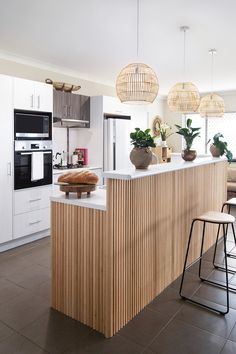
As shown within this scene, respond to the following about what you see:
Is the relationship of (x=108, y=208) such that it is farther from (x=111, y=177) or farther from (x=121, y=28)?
(x=121, y=28)

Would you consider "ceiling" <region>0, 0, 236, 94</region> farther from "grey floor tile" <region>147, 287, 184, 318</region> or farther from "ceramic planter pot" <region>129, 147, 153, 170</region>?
"grey floor tile" <region>147, 287, 184, 318</region>

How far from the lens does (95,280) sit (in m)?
2.24

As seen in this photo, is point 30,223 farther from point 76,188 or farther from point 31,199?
point 76,188

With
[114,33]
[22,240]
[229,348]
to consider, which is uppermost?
[114,33]

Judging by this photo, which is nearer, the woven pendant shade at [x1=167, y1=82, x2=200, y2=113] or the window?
the woven pendant shade at [x1=167, y1=82, x2=200, y2=113]

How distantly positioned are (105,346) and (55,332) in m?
0.40

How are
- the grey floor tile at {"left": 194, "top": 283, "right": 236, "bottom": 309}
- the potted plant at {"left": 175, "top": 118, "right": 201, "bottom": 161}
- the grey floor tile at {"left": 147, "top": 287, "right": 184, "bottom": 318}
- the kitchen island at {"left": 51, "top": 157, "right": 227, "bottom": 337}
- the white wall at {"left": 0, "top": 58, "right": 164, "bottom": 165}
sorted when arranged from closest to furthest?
the kitchen island at {"left": 51, "top": 157, "right": 227, "bottom": 337} < the grey floor tile at {"left": 147, "top": 287, "right": 184, "bottom": 318} < the grey floor tile at {"left": 194, "top": 283, "right": 236, "bottom": 309} < the potted plant at {"left": 175, "top": 118, "right": 201, "bottom": 161} < the white wall at {"left": 0, "top": 58, "right": 164, "bottom": 165}

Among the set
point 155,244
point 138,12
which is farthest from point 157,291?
point 138,12

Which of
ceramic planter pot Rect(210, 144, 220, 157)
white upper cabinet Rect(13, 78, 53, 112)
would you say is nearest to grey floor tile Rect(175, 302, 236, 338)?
ceramic planter pot Rect(210, 144, 220, 157)

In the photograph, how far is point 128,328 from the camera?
2.27 metres

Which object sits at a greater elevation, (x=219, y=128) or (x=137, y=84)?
(x=219, y=128)

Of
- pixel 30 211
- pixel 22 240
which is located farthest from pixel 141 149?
pixel 22 240

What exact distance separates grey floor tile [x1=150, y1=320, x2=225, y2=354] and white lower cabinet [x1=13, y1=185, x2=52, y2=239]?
248 centimetres

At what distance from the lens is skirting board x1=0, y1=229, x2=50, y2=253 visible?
3947 millimetres
